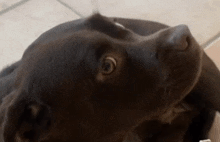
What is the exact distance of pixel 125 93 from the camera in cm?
116

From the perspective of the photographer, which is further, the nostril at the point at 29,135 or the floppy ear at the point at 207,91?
the floppy ear at the point at 207,91

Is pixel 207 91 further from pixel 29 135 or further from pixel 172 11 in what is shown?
pixel 172 11

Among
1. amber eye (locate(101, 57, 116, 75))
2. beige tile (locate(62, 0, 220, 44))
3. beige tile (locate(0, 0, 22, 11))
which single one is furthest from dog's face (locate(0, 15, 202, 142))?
beige tile (locate(0, 0, 22, 11))

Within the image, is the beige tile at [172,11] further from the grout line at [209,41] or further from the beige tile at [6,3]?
the beige tile at [6,3]

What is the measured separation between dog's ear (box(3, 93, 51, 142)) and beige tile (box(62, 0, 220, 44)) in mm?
1300

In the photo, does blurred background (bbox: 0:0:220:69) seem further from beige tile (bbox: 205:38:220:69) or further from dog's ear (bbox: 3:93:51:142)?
dog's ear (bbox: 3:93:51:142)

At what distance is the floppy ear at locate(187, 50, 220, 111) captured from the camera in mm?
1433

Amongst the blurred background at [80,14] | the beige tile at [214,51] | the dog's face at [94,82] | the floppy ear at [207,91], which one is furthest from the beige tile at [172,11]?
the dog's face at [94,82]

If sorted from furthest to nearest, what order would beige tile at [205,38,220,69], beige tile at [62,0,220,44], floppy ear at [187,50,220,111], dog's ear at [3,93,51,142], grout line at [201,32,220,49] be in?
beige tile at [62,0,220,44]
grout line at [201,32,220,49]
beige tile at [205,38,220,69]
floppy ear at [187,50,220,111]
dog's ear at [3,93,51,142]

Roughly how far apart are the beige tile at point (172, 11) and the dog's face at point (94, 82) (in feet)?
3.20

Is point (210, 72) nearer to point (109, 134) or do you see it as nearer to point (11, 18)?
point (109, 134)

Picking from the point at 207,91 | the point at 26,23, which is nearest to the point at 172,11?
the point at 207,91

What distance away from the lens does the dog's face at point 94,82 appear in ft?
3.63

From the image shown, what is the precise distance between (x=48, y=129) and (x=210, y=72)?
83 cm
